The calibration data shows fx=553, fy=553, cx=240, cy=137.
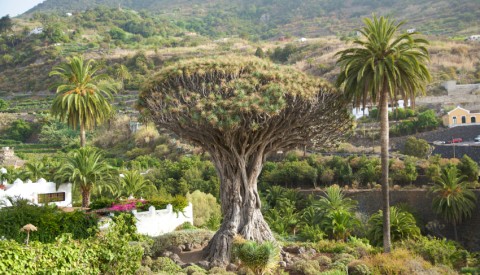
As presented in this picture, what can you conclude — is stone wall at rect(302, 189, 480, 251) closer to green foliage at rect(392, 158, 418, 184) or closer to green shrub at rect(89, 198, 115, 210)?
green foliage at rect(392, 158, 418, 184)

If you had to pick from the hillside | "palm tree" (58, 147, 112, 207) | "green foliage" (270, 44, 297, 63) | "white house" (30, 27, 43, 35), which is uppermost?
the hillside

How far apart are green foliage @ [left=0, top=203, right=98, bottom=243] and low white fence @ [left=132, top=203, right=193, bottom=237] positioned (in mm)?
2323

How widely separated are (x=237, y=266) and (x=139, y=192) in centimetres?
1525

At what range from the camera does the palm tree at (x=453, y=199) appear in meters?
31.3

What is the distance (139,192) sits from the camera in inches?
1270

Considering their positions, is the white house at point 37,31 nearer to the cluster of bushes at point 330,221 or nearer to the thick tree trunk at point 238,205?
the cluster of bushes at point 330,221

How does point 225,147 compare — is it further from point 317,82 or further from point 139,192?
point 139,192

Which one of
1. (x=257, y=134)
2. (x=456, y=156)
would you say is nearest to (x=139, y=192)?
(x=257, y=134)

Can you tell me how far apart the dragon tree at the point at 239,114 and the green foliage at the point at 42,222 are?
4.80 meters

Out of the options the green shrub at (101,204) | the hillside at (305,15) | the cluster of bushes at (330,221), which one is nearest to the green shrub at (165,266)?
the green shrub at (101,204)

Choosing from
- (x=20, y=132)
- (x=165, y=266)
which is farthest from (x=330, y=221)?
(x=20, y=132)

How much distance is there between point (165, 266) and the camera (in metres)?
17.6

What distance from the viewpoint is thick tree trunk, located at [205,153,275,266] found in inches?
768

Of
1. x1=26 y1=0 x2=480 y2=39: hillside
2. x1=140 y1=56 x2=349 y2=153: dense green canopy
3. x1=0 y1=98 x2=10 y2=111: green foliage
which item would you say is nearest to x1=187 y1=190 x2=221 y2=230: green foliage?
x1=140 y1=56 x2=349 y2=153: dense green canopy
